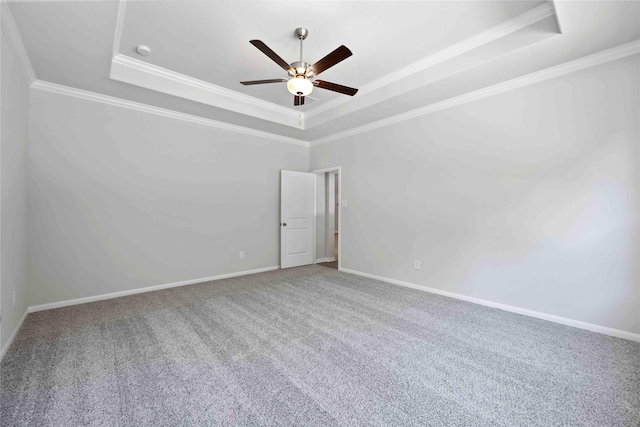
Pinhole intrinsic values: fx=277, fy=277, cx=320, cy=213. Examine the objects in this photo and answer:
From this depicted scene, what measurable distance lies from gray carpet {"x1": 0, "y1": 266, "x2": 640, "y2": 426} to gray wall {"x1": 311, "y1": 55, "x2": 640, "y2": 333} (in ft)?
1.41

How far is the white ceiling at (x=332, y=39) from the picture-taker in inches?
90.1

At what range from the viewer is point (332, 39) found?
281 cm

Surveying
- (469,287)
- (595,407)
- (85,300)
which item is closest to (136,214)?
(85,300)

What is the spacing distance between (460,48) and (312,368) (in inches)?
134

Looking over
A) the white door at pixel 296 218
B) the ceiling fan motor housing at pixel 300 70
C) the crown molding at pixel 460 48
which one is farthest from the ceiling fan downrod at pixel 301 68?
the white door at pixel 296 218

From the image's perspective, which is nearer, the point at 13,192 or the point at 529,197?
the point at 13,192

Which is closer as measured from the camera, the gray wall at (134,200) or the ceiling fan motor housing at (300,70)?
the ceiling fan motor housing at (300,70)

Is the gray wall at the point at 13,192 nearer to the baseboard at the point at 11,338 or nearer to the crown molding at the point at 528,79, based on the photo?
the baseboard at the point at 11,338

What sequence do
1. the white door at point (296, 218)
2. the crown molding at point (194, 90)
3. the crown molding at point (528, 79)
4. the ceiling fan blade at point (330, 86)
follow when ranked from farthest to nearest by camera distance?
1. the white door at point (296, 218)
2. the crown molding at point (194, 90)
3. the ceiling fan blade at point (330, 86)
4. the crown molding at point (528, 79)

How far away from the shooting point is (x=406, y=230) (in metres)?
4.28

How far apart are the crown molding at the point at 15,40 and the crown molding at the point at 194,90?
68 cm

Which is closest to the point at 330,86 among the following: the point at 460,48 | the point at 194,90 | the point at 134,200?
the point at 460,48

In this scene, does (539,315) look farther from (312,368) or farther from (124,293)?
(124,293)

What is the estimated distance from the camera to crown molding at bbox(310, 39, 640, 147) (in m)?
2.56
